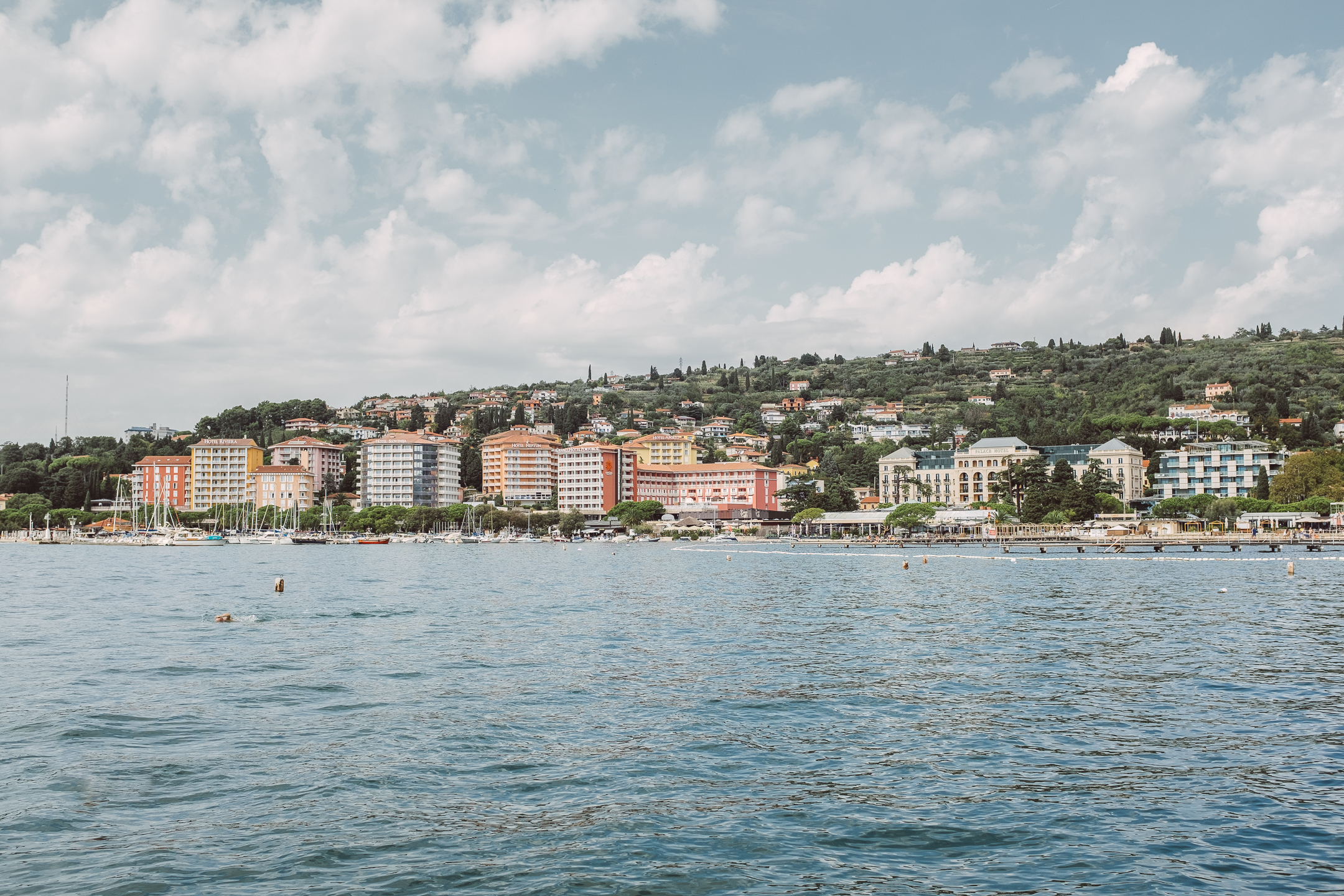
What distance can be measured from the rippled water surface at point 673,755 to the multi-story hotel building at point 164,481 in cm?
13036

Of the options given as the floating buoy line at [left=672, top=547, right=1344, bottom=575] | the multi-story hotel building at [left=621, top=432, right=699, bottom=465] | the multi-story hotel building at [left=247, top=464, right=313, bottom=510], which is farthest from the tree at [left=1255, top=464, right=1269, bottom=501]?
the multi-story hotel building at [left=247, top=464, right=313, bottom=510]

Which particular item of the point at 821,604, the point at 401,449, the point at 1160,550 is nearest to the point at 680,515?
the point at 401,449

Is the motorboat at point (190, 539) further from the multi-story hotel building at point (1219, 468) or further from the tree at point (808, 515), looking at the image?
the multi-story hotel building at point (1219, 468)

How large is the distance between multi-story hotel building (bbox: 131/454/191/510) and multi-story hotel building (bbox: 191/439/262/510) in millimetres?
1216

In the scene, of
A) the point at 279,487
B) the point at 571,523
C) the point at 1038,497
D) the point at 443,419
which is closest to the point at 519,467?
the point at 571,523

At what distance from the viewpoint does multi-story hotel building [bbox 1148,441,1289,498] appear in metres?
119

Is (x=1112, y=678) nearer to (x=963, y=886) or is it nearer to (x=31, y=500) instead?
(x=963, y=886)

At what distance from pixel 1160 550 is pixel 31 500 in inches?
5013

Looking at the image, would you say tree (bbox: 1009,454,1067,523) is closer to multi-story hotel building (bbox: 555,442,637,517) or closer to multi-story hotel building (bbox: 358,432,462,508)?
multi-story hotel building (bbox: 555,442,637,517)

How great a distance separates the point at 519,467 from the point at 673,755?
138 meters

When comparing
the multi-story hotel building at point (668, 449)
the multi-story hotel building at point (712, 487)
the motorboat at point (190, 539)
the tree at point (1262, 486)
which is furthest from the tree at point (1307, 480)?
the motorboat at point (190, 539)

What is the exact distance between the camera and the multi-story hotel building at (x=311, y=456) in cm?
15212

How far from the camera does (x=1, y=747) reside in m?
12.1

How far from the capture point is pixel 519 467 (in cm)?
14838
